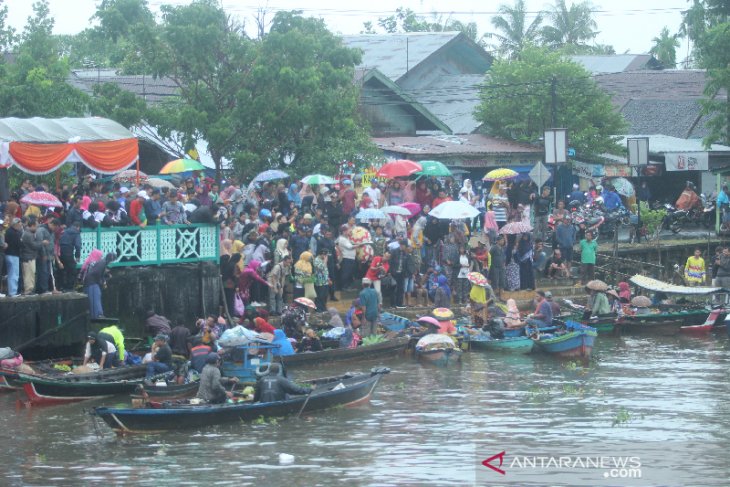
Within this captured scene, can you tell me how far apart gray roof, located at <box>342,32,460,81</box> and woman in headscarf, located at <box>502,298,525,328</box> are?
64.1ft

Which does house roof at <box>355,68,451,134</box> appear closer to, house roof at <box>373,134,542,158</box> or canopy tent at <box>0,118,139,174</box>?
house roof at <box>373,134,542,158</box>

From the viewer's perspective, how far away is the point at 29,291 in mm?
24297

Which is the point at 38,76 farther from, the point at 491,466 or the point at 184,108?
the point at 491,466

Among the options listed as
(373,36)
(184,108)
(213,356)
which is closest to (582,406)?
(213,356)

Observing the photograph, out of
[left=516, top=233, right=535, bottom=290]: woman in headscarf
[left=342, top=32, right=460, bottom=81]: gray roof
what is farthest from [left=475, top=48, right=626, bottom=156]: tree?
[left=516, top=233, right=535, bottom=290]: woman in headscarf

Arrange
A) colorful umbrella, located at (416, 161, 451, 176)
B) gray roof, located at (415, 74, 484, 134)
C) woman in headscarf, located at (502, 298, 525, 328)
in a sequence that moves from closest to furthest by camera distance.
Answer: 1. woman in headscarf, located at (502, 298, 525, 328)
2. colorful umbrella, located at (416, 161, 451, 176)
3. gray roof, located at (415, 74, 484, 134)

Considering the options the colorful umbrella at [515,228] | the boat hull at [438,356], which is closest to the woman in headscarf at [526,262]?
the colorful umbrella at [515,228]

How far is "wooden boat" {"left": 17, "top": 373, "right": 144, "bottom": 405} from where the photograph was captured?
22.0 m

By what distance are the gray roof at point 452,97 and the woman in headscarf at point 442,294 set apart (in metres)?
17.9

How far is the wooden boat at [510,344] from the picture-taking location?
28391 millimetres

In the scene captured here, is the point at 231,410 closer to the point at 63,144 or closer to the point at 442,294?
the point at 63,144

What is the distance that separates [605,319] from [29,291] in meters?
13.9

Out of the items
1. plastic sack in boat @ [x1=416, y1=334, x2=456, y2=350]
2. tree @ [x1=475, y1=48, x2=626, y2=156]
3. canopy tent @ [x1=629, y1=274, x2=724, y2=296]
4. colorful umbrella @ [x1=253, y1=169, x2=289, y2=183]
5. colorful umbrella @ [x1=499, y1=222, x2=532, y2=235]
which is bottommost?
plastic sack in boat @ [x1=416, y1=334, x2=456, y2=350]

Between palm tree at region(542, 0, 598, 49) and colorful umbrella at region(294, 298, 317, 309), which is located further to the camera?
palm tree at region(542, 0, 598, 49)
